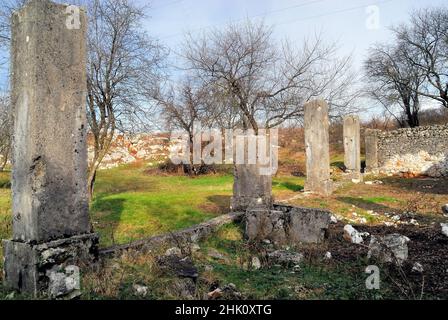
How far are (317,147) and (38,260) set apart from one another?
10.6m

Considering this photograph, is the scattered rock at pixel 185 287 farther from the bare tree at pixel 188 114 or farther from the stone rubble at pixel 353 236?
the bare tree at pixel 188 114

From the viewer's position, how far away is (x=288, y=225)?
20.7ft

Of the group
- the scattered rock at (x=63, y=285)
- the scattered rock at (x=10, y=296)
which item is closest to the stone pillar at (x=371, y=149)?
the scattered rock at (x=63, y=285)

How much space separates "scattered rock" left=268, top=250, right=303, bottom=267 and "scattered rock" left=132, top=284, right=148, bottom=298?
6.28 feet

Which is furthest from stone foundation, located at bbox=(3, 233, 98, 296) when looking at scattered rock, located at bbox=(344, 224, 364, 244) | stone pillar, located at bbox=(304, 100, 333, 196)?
stone pillar, located at bbox=(304, 100, 333, 196)

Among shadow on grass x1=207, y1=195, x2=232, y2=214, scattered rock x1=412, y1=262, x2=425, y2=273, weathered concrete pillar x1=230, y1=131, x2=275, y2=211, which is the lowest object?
scattered rock x1=412, y1=262, x2=425, y2=273

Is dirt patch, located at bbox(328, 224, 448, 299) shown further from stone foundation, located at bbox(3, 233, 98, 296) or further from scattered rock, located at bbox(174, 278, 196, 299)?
stone foundation, located at bbox(3, 233, 98, 296)

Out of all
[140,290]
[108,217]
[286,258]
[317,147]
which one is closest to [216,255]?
[286,258]

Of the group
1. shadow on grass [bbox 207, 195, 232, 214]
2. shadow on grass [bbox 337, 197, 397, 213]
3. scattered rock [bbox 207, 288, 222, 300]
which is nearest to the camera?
scattered rock [bbox 207, 288, 222, 300]

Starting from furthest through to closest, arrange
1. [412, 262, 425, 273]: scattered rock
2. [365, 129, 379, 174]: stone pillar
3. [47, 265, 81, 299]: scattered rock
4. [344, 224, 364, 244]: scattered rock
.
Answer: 1. [365, 129, 379, 174]: stone pillar
2. [344, 224, 364, 244]: scattered rock
3. [412, 262, 425, 273]: scattered rock
4. [47, 265, 81, 299]: scattered rock

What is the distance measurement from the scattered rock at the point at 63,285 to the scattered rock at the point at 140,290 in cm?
50

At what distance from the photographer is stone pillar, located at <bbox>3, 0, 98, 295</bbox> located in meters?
3.64

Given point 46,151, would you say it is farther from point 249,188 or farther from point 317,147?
point 317,147

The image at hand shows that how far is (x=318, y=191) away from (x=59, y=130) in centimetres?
1016
